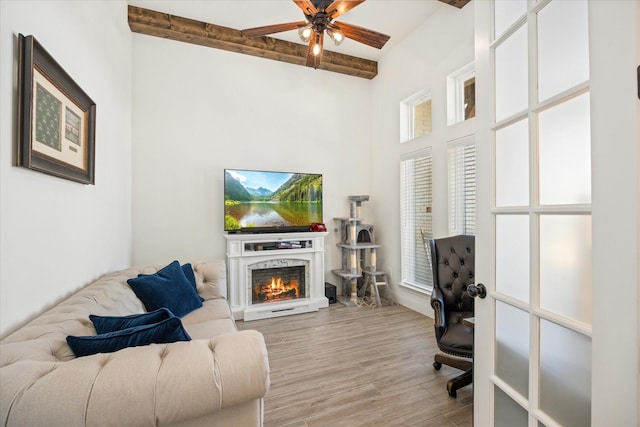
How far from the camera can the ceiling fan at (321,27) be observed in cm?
242

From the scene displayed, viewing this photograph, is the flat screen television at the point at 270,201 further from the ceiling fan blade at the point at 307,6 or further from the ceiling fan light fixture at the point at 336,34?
the ceiling fan blade at the point at 307,6

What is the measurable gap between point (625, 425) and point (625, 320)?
259 millimetres

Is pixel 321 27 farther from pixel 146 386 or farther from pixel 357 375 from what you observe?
pixel 357 375

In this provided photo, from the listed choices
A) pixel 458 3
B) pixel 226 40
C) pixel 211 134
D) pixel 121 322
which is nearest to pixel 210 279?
pixel 121 322

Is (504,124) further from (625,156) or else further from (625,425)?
(625,425)

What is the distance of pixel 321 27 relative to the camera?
2619 millimetres

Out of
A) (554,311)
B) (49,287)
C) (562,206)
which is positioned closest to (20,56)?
(49,287)

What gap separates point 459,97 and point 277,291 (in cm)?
330

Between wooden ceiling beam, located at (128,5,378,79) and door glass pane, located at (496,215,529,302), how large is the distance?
313 centimetres

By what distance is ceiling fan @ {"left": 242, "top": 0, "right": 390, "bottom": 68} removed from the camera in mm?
2418

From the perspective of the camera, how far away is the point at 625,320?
0.70 meters

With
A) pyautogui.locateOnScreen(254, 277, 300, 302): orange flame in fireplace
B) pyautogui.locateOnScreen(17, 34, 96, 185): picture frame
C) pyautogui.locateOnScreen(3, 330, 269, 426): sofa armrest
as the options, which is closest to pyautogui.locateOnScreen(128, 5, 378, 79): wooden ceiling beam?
pyautogui.locateOnScreen(17, 34, 96, 185): picture frame

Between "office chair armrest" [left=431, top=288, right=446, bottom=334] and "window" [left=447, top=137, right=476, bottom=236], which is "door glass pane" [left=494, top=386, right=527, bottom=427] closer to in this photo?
"office chair armrest" [left=431, top=288, right=446, bottom=334]

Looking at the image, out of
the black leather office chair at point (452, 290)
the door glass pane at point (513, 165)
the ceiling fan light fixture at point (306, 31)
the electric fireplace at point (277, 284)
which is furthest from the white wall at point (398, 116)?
the door glass pane at point (513, 165)
